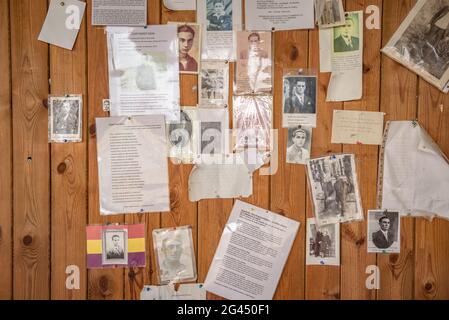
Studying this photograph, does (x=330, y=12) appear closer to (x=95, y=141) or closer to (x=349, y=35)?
(x=349, y=35)

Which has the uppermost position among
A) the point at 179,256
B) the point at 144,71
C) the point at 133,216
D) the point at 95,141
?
the point at 144,71

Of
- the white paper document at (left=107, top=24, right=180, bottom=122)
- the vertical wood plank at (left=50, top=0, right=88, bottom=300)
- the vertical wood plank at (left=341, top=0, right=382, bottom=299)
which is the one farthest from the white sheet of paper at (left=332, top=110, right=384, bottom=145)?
the vertical wood plank at (left=50, top=0, right=88, bottom=300)

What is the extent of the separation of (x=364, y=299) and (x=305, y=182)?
1.34 feet

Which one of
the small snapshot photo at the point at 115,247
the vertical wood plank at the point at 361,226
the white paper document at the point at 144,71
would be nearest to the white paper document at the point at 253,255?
the vertical wood plank at the point at 361,226

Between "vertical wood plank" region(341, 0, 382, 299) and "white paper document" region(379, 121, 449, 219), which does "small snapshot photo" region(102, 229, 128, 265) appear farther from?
"white paper document" region(379, 121, 449, 219)

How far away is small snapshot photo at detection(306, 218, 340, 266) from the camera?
120cm

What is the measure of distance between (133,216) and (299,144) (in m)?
0.57

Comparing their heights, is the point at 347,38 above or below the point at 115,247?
above

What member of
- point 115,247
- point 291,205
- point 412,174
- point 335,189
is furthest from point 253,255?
point 412,174

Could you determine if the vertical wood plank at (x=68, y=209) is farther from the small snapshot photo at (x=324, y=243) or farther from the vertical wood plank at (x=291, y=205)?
the small snapshot photo at (x=324, y=243)

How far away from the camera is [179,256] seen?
121cm

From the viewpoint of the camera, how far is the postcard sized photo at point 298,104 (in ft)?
3.90

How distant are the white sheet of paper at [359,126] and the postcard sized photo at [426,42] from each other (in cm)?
19

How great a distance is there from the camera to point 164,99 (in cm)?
120
